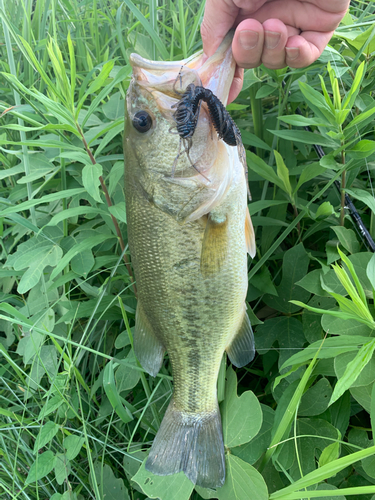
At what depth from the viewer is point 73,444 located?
1579 millimetres

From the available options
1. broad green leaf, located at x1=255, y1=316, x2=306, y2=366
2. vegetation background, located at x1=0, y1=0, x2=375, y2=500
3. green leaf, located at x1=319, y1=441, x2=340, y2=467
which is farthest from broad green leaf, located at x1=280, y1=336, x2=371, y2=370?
broad green leaf, located at x1=255, y1=316, x2=306, y2=366

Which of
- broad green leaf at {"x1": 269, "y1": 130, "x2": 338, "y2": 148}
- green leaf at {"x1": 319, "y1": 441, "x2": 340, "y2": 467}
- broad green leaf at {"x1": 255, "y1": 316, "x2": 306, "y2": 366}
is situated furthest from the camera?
broad green leaf at {"x1": 255, "y1": 316, "x2": 306, "y2": 366}

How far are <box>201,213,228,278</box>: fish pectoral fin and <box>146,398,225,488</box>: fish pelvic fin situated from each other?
63cm

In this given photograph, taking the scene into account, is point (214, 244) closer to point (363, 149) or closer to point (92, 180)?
point (92, 180)

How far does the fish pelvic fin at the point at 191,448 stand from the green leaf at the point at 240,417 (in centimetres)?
4

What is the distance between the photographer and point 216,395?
148 cm

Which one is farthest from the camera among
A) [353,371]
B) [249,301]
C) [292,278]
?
[249,301]

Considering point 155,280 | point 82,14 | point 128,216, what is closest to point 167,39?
point 82,14

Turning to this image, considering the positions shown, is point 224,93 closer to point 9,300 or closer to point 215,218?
point 215,218

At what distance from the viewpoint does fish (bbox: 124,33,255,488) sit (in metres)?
1.30

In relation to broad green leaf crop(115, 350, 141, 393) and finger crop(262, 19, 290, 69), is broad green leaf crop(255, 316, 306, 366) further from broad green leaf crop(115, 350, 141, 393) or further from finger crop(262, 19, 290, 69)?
finger crop(262, 19, 290, 69)

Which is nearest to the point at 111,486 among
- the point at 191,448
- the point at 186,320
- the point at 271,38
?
the point at 191,448

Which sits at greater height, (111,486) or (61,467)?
(61,467)

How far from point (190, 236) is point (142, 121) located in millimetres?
481
